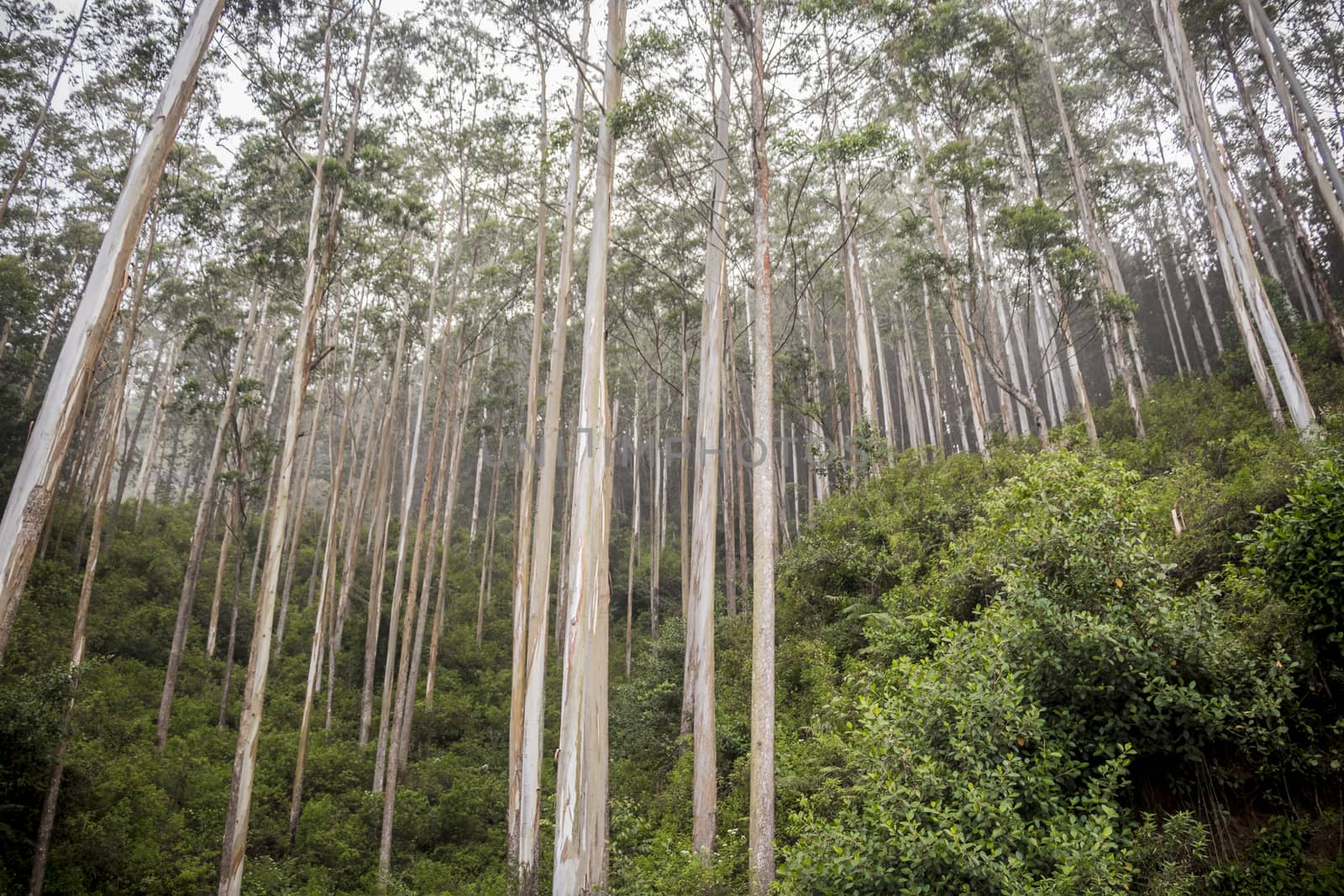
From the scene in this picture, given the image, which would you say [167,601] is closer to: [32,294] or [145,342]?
[32,294]

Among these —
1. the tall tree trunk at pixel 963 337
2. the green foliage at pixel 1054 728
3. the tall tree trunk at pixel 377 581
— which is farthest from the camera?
the tall tree trunk at pixel 377 581

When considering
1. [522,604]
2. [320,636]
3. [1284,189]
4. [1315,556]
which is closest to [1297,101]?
[1284,189]

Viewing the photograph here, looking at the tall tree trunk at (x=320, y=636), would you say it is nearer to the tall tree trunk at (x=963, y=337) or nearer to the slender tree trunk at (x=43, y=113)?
the slender tree trunk at (x=43, y=113)

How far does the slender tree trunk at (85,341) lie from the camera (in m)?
3.33

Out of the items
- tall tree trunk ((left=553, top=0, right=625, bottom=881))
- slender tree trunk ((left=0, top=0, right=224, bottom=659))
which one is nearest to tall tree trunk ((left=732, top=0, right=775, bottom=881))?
tall tree trunk ((left=553, top=0, right=625, bottom=881))

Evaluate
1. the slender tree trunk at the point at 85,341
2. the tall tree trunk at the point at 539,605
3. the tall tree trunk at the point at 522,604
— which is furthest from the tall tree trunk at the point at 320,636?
the slender tree trunk at the point at 85,341

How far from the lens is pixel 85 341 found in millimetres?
3701

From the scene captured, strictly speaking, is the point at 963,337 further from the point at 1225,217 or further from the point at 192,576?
the point at 192,576

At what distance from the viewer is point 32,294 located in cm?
1555

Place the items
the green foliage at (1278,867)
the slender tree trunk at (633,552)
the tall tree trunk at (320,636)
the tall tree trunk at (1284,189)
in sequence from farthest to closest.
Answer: the slender tree trunk at (633,552)
the tall tree trunk at (1284,189)
the tall tree trunk at (320,636)
the green foliage at (1278,867)

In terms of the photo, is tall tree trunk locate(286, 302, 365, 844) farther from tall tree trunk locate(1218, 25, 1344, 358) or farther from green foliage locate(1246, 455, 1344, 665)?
tall tree trunk locate(1218, 25, 1344, 358)

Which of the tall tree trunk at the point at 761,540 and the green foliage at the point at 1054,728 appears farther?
the tall tree trunk at the point at 761,540

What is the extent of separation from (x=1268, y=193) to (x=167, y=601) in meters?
36.0

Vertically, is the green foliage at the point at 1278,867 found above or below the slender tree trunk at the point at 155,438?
below
